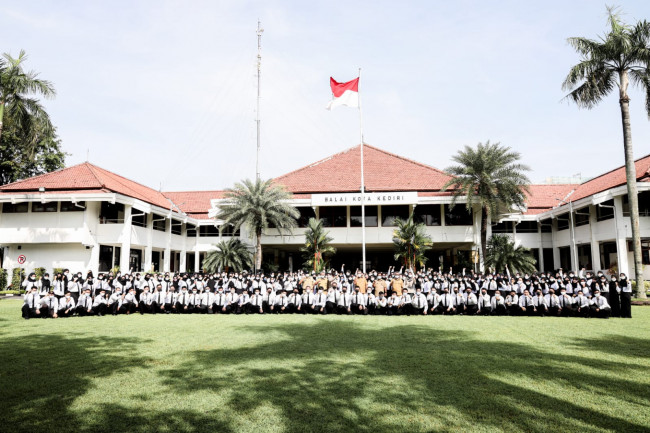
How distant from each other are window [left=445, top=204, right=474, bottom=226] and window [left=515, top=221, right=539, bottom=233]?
692 cm

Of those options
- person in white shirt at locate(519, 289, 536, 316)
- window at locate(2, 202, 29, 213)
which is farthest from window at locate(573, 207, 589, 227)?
window at locate(2, 202, 29, 213)

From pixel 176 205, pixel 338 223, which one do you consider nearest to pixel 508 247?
pixel 338 223

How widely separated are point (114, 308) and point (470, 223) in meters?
20.1

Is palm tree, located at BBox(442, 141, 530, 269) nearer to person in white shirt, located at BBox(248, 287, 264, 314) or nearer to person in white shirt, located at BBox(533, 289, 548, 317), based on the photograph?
person in white shirt, located at BBox(533, 289, 548, 317)

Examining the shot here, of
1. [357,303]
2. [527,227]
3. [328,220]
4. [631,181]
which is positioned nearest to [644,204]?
[631,181]

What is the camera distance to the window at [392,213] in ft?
85.6

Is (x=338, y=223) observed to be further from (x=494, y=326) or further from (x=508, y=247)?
(x=494, y=326)

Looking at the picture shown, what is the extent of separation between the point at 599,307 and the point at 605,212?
1375 centimetres

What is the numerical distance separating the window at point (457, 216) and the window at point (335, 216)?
250 inches

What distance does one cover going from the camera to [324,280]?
17.0 meters

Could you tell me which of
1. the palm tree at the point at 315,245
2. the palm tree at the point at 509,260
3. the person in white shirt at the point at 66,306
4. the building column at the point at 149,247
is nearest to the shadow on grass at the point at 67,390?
the person in white shirt at the point at 66,306

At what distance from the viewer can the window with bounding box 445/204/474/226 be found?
25959 mm

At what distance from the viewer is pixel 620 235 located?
2131cm

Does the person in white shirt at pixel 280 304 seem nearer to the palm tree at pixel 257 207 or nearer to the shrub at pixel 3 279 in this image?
the palm tree at pixel 257 207
